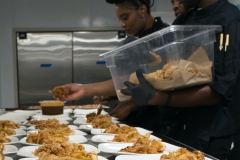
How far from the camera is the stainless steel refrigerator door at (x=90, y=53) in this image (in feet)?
15.5

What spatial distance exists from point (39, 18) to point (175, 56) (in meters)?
3.50

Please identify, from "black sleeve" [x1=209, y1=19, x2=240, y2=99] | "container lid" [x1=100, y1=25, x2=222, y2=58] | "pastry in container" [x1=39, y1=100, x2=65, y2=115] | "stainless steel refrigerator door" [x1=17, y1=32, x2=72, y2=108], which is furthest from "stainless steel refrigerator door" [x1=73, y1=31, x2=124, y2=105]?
"black sleeve" [x1=209, y1=19, x2=240, y2=99]

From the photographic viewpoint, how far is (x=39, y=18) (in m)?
4.55

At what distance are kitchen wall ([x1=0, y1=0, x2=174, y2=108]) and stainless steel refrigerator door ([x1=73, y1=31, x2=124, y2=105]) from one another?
0.16m

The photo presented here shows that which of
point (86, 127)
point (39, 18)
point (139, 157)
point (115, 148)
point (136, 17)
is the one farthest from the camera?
point (39, 18)

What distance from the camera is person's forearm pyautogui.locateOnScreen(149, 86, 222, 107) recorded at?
1539mm

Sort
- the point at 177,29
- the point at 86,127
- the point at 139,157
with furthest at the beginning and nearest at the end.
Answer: the point at 86,127 < the point at 177,29 < the point at 139,157

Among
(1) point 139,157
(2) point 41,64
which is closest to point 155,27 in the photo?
(1) point 139,157

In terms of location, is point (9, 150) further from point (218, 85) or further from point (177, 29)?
point (218, 85)

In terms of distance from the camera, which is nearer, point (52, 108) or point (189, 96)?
point (189, 96)

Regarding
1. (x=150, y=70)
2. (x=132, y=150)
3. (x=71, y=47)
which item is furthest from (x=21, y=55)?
(x=132, y=150)

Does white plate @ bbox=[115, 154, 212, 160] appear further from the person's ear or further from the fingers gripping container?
the person's ear

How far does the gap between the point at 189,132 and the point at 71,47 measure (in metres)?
3.31

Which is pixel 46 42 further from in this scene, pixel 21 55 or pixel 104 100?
pixel 104 100
